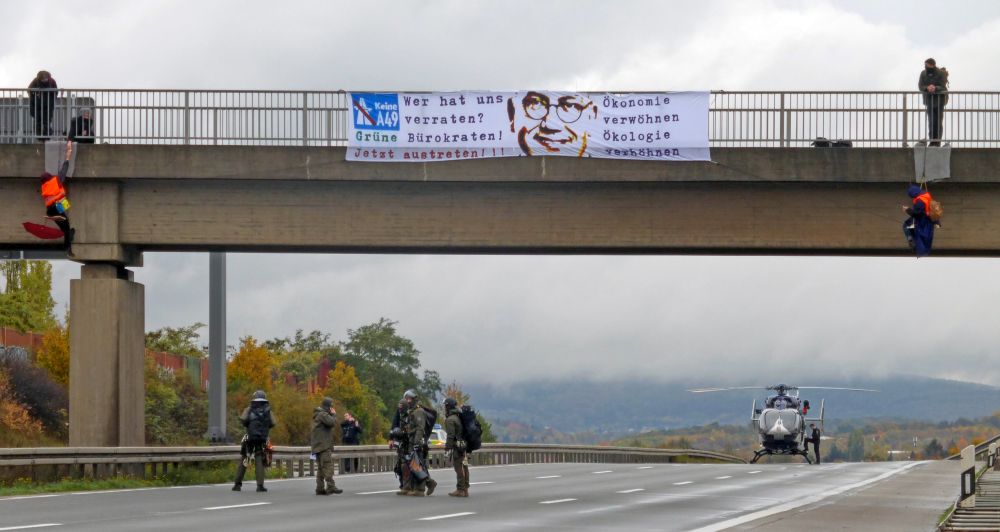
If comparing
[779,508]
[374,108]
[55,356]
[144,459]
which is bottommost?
[779,508]

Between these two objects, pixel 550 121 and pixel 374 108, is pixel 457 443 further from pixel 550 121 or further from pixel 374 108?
pixel 374 108

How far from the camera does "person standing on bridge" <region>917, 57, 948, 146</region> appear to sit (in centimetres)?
3109

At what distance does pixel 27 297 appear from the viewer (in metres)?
62.5

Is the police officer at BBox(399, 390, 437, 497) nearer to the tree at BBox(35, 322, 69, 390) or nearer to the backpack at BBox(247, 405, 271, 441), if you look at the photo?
the backpack at BBox(247, 405, 271, 441)

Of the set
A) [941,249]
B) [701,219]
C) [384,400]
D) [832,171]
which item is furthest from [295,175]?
[384,400]

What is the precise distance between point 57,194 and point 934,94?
58.3 ft

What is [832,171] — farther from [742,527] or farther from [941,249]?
[742,527]

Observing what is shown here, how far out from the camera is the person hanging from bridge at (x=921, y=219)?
29016 millimetres

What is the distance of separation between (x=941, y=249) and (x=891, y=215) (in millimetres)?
1186

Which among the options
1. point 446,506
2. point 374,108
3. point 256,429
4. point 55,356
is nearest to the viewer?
point 446,506

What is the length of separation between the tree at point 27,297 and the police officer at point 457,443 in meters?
38.6

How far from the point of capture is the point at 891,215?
3080cm

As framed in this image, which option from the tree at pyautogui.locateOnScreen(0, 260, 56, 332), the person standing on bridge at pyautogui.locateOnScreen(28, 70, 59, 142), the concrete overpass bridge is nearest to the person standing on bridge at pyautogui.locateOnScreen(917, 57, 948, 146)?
the concrete overpass bridge

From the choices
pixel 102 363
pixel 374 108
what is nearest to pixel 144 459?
pixel 102 363
